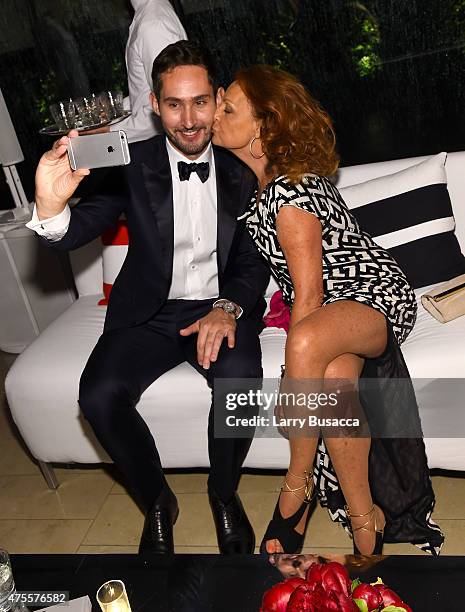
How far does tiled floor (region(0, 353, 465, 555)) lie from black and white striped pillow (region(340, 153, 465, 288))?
2.21 feet

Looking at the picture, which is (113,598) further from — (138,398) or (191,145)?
(191,145)

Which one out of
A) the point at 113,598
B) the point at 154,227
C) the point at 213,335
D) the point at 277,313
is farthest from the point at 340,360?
the point at 113,598

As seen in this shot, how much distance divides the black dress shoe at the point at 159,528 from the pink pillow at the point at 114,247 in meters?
0.87

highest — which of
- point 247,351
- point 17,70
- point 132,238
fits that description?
point 17,70

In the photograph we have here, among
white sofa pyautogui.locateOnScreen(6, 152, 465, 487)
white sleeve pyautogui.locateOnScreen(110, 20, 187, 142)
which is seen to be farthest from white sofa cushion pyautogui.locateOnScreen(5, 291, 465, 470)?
white sleeve pyautogui.locateOnScreen(110, 20, 187, 142)

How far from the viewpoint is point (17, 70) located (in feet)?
13.3

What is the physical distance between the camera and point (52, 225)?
220cm

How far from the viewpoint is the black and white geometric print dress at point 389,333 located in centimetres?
205

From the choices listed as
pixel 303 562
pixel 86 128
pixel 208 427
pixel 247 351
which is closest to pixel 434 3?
pixel 86 128

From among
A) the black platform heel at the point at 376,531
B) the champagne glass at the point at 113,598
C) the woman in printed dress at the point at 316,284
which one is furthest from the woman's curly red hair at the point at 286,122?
the champagne glass at the point at 113,598

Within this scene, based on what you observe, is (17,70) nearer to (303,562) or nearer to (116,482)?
(116,482)

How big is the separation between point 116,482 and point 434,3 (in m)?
2.51

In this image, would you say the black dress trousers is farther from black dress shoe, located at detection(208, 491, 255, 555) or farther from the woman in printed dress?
the woman in printed dress

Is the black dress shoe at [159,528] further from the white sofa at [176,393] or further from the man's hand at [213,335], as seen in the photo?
the man's hand at [213,335]
